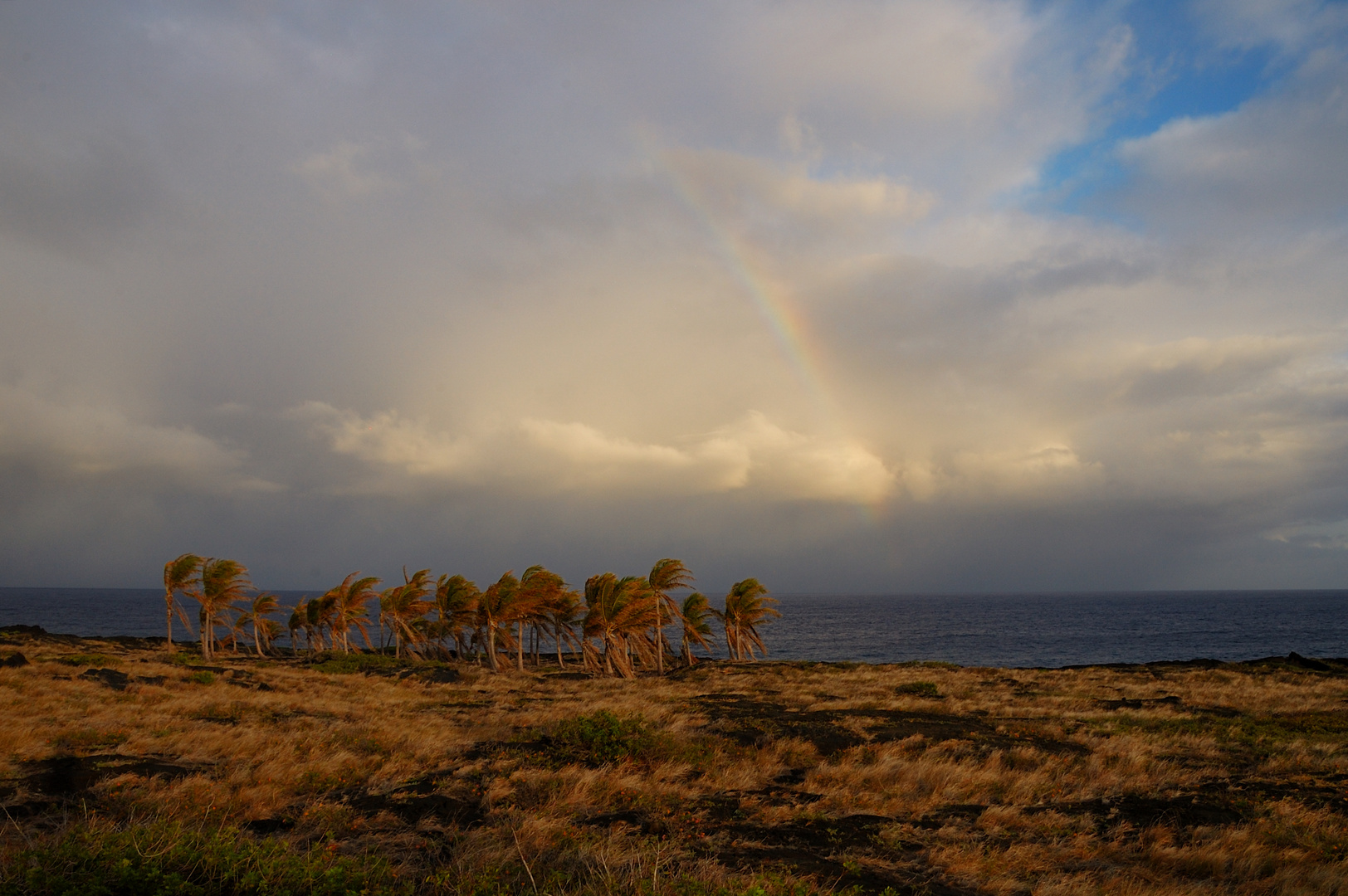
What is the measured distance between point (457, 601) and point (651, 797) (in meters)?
35.0

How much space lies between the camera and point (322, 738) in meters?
13.1

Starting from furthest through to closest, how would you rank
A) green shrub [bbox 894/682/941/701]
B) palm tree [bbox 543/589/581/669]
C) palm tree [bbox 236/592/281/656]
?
palm tree [bbox 236/592/281/656] < palm tree [bbox 543/589/581/669] < green shrub [bbox 894/682/941/701]

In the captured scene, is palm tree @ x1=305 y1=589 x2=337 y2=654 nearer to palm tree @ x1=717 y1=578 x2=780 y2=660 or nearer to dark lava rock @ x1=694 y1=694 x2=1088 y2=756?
palm tree @ x1=717 y1=578 x2=780 y2=660

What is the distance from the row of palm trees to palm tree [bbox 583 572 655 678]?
55mm

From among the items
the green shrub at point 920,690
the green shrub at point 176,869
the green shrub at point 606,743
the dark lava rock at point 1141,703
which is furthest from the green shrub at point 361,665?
the dark lava rock at point 1141,703

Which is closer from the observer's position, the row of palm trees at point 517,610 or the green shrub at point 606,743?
the green shrub at point 606,743

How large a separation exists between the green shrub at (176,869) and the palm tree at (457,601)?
1413 inches

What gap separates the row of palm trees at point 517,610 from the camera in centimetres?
3753

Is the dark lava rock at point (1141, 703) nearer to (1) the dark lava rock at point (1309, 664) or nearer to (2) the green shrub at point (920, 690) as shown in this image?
(2) the green shrub at point (920, 690)

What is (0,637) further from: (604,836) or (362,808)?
(604,836)

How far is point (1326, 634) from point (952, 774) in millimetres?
127383

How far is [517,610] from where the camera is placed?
1549 inches

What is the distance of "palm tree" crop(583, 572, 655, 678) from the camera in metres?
36.7

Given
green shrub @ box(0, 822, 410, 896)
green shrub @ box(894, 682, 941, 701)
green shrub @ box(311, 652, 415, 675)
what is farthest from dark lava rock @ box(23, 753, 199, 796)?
green shrub @ box(311, 652, 415, 675)
